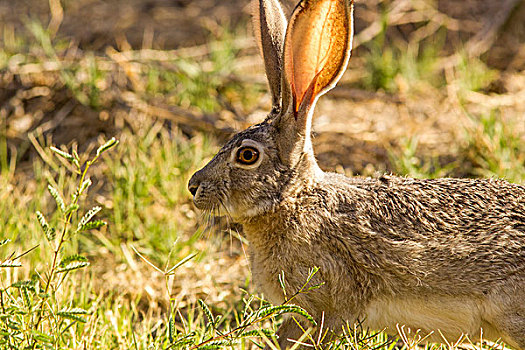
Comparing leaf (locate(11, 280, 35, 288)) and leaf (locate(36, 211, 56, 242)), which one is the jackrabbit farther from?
leaf (locate(11, 280, 35, 288))

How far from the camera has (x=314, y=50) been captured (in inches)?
139

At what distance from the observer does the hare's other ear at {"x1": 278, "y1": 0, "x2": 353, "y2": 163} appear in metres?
3.34

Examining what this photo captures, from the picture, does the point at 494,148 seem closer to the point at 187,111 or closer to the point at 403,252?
the point at 403,252

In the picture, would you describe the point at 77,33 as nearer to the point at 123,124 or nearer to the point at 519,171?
the point at 123,124

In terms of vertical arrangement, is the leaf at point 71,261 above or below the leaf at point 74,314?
above

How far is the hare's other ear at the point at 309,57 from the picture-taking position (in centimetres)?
334

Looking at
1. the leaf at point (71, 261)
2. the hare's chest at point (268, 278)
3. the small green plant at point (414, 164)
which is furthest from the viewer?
the small green plant at point (414, 164)

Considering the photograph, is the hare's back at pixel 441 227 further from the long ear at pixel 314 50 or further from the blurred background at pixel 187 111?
the blurred background at pixel 187 111

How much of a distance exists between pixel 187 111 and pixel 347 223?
9.32 ft

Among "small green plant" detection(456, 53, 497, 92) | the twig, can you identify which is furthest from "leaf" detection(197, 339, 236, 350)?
"small green plant" detection(456, 53, 497, 92)

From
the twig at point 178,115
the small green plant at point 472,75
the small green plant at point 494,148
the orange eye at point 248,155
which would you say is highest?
the orange eye at point 248,155

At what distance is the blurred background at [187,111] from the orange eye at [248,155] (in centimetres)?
51

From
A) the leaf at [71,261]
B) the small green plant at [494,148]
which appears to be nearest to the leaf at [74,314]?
the leaf at [71,261]

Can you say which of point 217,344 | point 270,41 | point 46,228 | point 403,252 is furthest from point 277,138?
point 46,228
